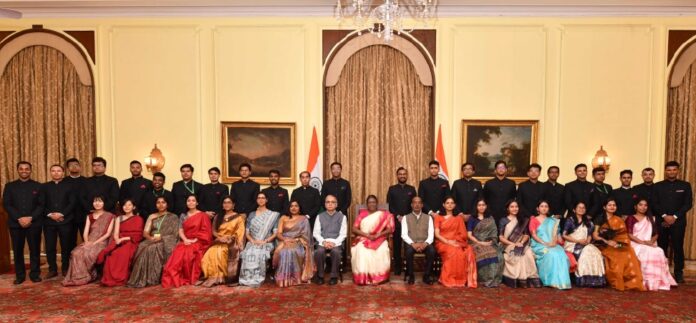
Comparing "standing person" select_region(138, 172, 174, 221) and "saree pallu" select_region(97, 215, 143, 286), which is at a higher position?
"standing person" select_region(138, 172, 174, 221)

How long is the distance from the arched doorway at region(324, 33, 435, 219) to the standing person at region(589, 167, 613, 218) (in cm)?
255

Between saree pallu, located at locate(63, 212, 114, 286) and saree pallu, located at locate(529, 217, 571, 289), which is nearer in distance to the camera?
saree pallu, located at locate(529, 217, 571, 289)

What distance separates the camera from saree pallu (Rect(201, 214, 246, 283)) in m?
6.19

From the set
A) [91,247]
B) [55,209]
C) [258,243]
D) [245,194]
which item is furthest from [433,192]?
[55,209]

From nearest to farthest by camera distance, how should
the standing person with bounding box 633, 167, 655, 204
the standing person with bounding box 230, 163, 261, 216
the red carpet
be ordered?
1. the red carpet
2. the standing person with bounding box 633, 167, 655, 204
3. the standing person with bounding box 230, 163, 261, 216

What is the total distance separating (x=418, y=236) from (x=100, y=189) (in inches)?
190

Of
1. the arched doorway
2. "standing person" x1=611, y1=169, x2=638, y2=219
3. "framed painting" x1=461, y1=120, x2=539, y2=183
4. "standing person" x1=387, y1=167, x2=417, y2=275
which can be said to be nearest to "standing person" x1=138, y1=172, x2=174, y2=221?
the arched doorway

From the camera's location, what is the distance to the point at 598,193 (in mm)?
6871

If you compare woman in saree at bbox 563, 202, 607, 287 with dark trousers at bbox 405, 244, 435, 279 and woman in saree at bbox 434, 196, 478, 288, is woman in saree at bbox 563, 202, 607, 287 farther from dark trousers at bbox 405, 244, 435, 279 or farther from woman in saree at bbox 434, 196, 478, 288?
dark trousers at bbox 405, 244, 435, 279

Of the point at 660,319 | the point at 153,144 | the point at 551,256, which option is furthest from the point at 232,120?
the point at 660,319

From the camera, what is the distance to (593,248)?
244 inches

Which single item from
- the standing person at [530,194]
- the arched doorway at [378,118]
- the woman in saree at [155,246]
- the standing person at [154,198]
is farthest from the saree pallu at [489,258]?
the standing person at [154,198]

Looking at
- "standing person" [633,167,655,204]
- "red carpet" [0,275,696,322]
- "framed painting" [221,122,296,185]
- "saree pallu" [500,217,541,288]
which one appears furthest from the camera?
"framed painting" [221,122,296,185]

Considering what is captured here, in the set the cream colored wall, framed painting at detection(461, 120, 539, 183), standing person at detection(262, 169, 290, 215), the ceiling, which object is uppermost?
the ceiling
